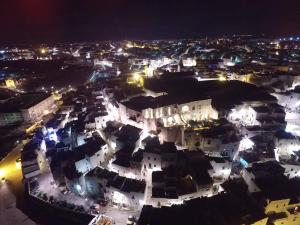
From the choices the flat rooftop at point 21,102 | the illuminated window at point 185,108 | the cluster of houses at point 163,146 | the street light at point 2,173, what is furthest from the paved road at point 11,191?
the illuminated window at point 185,108

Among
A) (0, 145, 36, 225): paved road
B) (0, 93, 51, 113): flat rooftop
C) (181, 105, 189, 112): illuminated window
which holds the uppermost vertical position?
(181, 105, 189, 112): illuminated window

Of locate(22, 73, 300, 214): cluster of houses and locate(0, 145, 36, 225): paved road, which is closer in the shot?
locate(22, 73, 300, 214): cluster of houses

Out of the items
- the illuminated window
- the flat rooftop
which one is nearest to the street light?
the flat rooftop

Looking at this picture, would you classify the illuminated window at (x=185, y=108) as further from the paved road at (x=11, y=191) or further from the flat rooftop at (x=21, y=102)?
the flat rooftop at (x=21, y=102)

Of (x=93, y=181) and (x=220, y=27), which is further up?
(x=220, y=27)

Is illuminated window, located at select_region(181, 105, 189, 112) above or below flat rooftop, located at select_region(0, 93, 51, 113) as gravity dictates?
above

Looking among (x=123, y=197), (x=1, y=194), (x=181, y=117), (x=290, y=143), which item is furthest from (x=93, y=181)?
(x=290, y=143)

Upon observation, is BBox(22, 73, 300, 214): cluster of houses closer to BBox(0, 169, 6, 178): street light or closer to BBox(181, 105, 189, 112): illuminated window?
BBox(181, 105, 189, 112): illuminated window

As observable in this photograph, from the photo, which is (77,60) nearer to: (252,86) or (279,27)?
(252,86)
